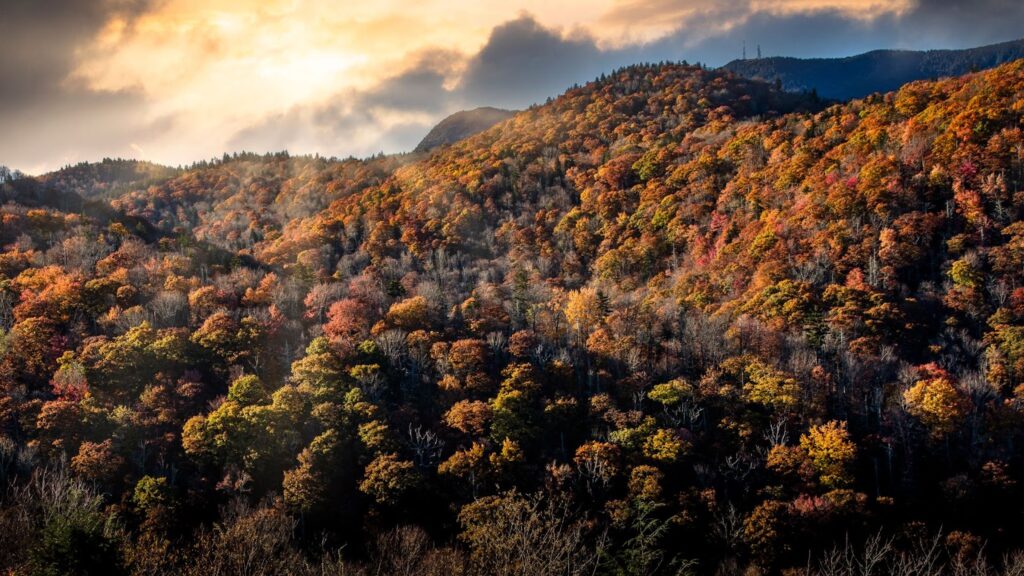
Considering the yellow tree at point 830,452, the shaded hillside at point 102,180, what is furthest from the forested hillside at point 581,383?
the shaded hillside at point 102,180

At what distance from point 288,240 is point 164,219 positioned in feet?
179

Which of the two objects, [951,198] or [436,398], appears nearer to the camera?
[436,398]

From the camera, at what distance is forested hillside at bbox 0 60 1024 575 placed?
43.8m

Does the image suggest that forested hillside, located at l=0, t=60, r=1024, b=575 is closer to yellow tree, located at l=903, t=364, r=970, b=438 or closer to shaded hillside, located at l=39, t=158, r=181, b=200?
yellow tree, located at l=903, t=364, r=970, b=438

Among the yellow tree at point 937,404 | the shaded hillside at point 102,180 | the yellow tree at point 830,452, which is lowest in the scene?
the yellow tree at point 830,452

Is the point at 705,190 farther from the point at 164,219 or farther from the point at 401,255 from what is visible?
the point at 164,219

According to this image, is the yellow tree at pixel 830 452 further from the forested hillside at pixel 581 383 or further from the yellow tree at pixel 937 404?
the yellow tree at pixel 937 404

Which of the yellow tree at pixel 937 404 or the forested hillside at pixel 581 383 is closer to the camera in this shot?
the forested hillside at pixel 581 383

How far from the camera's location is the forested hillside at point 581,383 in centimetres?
4381

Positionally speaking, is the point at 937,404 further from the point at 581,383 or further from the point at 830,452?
the point at 581,383

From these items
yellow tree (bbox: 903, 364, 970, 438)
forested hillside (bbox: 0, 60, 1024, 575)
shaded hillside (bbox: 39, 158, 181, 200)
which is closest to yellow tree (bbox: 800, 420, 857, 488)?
forested hillside (bbox: 0, 60, 1024, 575)

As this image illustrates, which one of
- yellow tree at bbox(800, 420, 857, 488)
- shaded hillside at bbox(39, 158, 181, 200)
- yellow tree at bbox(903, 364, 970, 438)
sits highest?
shaded hillside at bbox(39, 158, 181, 200)

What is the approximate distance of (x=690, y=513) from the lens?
47.8 m

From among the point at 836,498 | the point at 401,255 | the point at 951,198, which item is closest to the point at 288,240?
the point at 401,255
